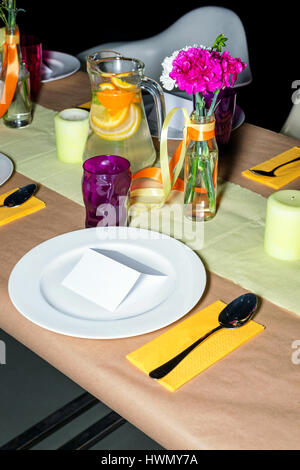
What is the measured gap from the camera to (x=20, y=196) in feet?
3.68

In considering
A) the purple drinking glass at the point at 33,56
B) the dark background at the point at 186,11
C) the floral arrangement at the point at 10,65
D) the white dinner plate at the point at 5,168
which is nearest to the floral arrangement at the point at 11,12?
the floral arrangement at the point at 10,65

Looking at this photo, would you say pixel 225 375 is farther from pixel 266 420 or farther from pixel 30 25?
pixel 30 25

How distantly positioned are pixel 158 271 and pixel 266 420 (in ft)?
0.98

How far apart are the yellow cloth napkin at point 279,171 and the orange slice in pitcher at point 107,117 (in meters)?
0.28

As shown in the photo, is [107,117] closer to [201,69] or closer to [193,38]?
[201,69]

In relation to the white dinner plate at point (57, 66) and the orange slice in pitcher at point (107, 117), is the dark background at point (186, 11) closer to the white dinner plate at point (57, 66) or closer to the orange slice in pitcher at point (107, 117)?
the white dinner plate at point (57, 66)

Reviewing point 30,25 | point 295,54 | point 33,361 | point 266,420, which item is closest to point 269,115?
point 295,54

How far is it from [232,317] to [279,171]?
49cm

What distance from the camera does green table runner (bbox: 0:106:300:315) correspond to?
91cm

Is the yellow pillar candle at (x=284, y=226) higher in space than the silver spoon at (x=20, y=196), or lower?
higher

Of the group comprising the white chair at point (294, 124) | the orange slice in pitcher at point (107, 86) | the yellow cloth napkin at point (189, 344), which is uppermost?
the orange slice in pitcher at point (107, 86)

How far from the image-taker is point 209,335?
0.80 m

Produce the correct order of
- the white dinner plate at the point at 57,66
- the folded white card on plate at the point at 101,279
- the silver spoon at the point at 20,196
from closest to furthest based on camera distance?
the folded white card on plate at the point at 101,279 → the silver spoon at the point at 20,196 → the white dinner plate at the point at 57,66

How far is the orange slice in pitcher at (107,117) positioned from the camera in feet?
3.65
